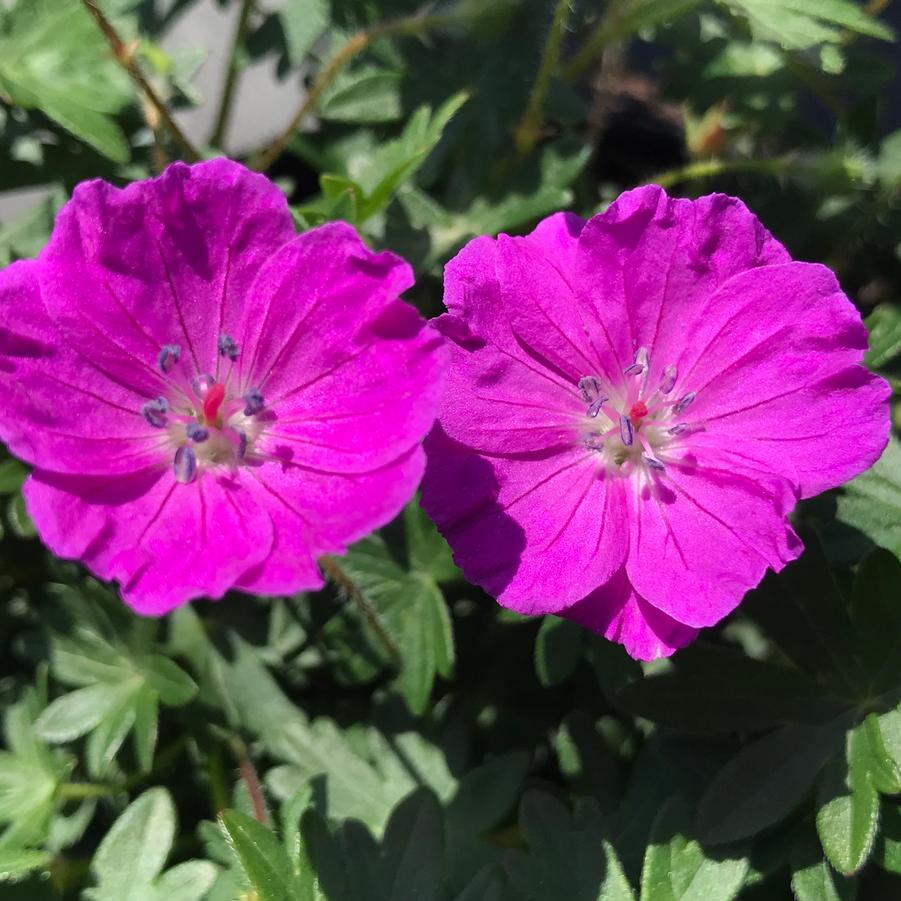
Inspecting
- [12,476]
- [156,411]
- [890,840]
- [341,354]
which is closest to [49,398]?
[156,411]

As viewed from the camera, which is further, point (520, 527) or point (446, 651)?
point (446, 651)

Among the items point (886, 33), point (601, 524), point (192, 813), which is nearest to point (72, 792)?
point (192, 813)

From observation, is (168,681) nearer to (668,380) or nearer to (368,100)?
(668,380)

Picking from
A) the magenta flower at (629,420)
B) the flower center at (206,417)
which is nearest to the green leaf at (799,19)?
the magenta flower at (629,420)

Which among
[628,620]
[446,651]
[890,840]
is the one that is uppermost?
[628,620]

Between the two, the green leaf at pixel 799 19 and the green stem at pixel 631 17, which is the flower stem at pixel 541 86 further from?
the green leaf at pixel 799 19

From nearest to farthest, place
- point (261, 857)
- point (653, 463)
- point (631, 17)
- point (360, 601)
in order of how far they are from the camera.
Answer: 1. point (261, 857)
2. point (653, 463)
3. point (360, 601)
4. point (631, 17)
